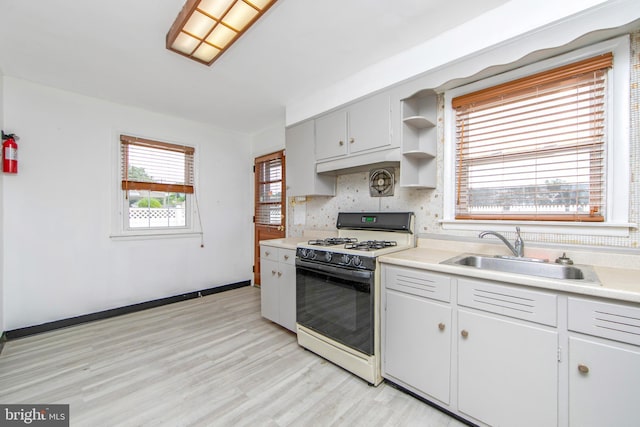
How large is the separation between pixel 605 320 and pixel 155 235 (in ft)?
13.5

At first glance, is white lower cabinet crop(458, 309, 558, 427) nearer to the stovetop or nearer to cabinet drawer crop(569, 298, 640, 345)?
cabinet drawer crop(569, 298, 640, 345)

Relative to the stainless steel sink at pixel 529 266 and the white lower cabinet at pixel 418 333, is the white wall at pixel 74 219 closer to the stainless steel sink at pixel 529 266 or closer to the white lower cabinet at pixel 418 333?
the white lower cabinet at pixel 418 333

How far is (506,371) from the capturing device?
1.37m

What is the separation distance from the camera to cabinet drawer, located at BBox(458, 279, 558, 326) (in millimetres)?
1264

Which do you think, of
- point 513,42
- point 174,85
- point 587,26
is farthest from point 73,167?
point 587,26

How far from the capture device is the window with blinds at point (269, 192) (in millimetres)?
3979

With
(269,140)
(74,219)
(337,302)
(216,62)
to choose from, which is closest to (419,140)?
(337,302)

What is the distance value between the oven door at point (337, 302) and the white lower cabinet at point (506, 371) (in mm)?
603

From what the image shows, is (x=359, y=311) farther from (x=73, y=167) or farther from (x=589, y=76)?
(x=73, y=167)

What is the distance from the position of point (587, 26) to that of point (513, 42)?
12.9 inches

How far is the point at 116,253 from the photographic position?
10.4 ft

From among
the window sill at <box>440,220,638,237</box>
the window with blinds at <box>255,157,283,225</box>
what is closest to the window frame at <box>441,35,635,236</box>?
the window sill at <box>440,220,638,237</box>

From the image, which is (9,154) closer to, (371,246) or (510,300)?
(371,246)

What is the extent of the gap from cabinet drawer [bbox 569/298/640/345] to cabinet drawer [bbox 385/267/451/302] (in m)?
0.54
